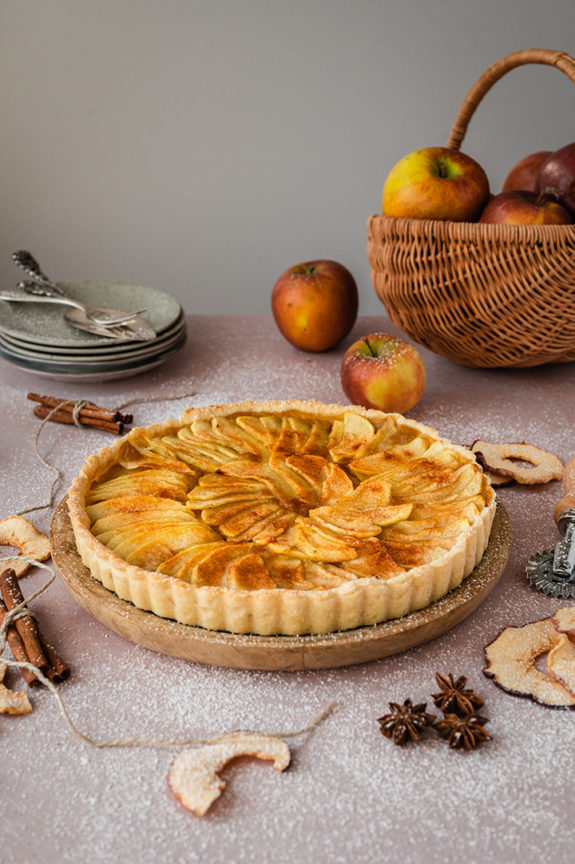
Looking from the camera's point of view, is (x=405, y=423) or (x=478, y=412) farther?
(x=478, y=412)

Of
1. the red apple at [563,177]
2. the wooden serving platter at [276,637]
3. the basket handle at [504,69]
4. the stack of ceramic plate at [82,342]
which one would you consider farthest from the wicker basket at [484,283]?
the wooden serving platter at [276,637]

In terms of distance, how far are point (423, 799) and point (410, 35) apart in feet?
12.1

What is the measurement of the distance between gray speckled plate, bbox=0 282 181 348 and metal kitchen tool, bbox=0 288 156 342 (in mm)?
25

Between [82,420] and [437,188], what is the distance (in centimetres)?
124

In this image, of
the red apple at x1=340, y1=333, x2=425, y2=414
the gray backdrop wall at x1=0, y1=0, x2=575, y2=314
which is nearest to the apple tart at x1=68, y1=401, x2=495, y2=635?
the red apple at x1=340, y1=333, x2=425, y2=414

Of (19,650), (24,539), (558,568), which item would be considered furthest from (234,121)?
(19,650)

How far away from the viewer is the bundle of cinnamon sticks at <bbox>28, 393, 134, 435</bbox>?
2.33 metres

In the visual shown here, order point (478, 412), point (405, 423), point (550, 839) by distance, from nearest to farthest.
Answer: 1. point (550, 839)
2. point (405, 423)
3. point (478, 412)

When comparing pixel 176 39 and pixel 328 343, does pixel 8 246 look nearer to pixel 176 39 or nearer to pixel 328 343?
pixel 176 39

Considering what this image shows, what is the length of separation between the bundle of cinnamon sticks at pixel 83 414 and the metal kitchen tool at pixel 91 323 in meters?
0.29

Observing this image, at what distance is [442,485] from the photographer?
5.76ft

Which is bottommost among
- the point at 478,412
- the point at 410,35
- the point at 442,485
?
the point at 478,412

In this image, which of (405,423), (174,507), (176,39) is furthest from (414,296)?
(176,39)

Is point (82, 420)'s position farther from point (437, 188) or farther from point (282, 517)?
point (437, 188)
